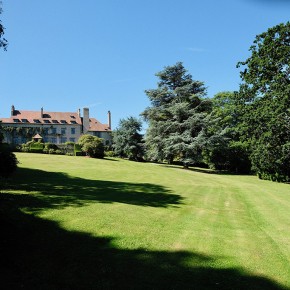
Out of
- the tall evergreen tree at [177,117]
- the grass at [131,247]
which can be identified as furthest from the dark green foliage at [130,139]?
the grass at [131,247]

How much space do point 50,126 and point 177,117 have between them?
40761mm

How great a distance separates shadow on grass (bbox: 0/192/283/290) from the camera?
16.3ft

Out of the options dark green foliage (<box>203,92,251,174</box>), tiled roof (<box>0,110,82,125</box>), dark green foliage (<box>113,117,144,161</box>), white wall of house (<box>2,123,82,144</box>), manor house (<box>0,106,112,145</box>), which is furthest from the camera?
tiled roof (<box>0,110,82,125</box>)

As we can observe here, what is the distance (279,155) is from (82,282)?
30393 mm

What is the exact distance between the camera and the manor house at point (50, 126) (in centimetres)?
6694

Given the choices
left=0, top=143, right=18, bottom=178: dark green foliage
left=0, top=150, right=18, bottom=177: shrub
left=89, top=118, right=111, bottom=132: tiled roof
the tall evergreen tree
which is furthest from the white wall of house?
left=0, top=150, right=18, bottom=177: shrub

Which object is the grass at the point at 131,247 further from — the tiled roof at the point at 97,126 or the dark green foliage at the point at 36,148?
the tiled roof at the point at 97,126

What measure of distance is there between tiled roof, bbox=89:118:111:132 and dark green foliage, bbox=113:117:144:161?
24031 mm

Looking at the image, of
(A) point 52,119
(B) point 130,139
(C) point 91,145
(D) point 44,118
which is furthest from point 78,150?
(D) point 44,118

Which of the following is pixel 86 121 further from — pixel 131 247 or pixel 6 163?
pixel 131 247

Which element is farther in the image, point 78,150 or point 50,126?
point 50,126

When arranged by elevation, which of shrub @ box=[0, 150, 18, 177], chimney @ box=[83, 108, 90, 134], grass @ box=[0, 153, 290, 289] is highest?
chimney @ box=[83, 108, 90, 134]

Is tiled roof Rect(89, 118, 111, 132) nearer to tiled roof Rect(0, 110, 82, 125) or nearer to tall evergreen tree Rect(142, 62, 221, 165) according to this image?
tiled roof Rect(0, 110, 82, 125)

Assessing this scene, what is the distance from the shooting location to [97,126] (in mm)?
76938
